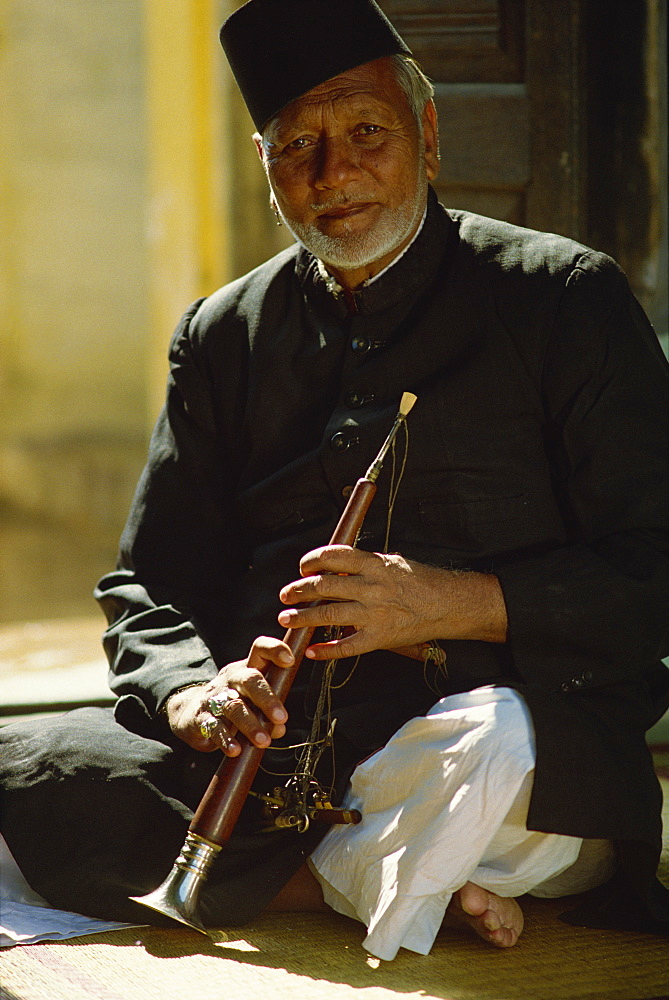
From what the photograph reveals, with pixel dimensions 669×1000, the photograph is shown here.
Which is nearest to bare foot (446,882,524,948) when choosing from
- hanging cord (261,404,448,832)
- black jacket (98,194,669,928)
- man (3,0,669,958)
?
man (3,0,669,958)

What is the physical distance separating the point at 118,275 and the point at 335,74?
263 inches

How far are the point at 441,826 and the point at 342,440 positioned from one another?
77 cm

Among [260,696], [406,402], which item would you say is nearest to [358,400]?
[406,402]

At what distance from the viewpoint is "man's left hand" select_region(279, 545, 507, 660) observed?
214cm

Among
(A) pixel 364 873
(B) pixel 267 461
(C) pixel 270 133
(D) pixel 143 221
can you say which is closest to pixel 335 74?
(C) pixel 270 133

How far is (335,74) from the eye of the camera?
2.48m

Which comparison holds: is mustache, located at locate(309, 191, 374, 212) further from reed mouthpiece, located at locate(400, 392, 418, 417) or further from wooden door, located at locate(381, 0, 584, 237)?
wooden door, located at locate(381, 0, 584, 237)

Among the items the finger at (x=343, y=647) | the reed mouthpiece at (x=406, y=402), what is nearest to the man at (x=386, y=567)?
the finger at (x=343, y=647)

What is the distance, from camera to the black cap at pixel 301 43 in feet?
8.18

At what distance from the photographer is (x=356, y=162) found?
249 cm

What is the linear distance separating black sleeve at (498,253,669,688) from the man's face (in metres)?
0.39

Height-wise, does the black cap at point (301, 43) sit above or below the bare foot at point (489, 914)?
above

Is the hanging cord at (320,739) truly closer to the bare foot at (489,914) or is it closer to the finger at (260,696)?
the finger at (260,696)

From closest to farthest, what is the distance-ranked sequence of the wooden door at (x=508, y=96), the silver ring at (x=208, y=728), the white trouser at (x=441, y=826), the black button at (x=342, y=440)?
the white trouser at (x=441, y=826) < the silver ring at (x=208, y=728) < the black button at (x=342, y=440) < the wooden door at (x=508, y=96)
